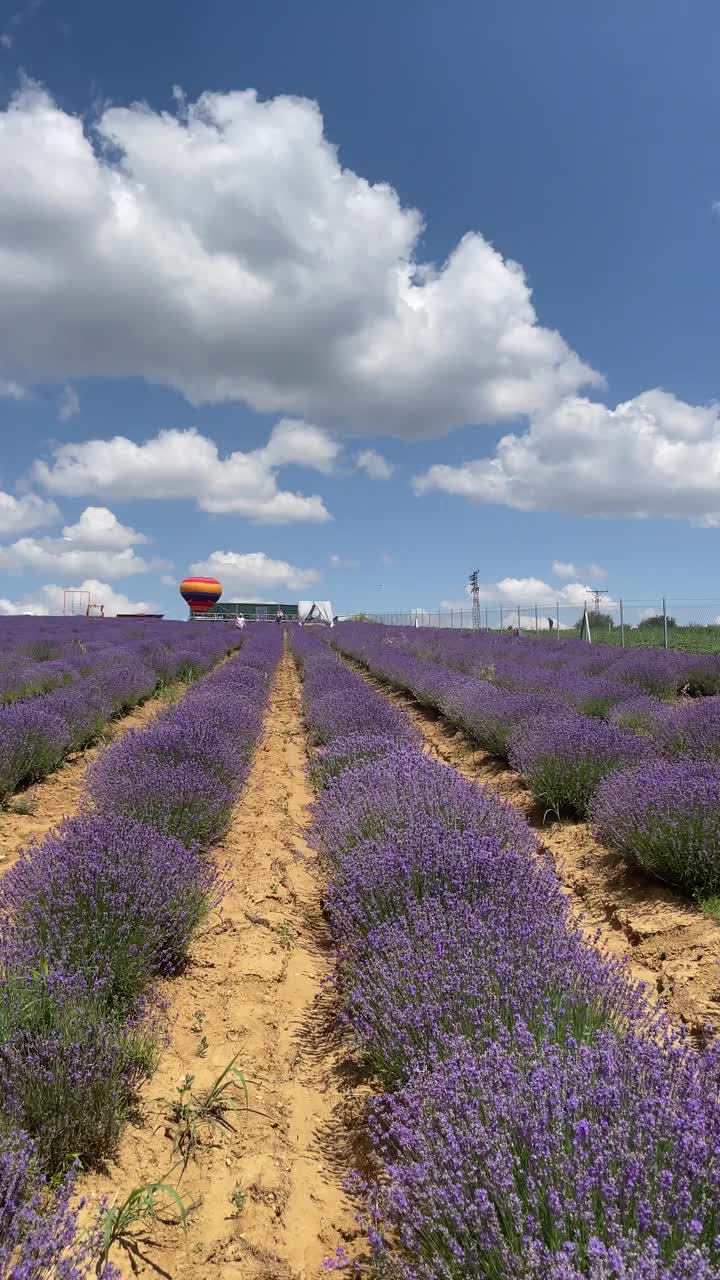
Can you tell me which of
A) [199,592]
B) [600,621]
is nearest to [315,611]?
[199,592]

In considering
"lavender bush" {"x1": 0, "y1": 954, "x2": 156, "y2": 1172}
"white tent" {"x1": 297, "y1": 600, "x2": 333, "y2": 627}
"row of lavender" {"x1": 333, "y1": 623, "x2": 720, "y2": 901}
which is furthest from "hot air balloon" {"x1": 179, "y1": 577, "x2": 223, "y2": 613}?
"lavender bush" {"x1": 0, "y1": 954, "x2": 156, "y2": 1172}

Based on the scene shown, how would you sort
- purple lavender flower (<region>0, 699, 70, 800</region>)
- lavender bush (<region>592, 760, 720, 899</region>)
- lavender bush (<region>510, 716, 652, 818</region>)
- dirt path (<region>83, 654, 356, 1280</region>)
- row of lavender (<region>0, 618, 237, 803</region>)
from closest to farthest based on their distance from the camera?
dirt path (<region>83, 654, 356, 1280</region>)
lavender bush (<region>592, 760, 720, 899</region>)
lavender bush (<region>510, 716, 652, 818</region>)
purple lavender flower (<region>0, 699, 70, 800</region>)
row of lavender (<region>0, 618, 237, 803</region>)

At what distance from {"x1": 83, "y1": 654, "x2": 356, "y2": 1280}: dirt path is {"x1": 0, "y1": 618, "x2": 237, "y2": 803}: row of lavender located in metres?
Result: 2.64

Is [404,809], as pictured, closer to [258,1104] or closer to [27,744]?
[258,1104]

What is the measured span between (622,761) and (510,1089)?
377cm

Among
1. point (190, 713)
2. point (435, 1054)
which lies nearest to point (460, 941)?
point (435, 1054)

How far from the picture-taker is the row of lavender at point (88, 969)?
59.9 inches

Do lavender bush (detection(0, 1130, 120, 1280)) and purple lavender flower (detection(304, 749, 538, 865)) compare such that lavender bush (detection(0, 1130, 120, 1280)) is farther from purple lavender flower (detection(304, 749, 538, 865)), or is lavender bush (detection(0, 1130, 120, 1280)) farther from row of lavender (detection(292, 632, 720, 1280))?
purple lavender flower (detection(304, 749, 538, 865))

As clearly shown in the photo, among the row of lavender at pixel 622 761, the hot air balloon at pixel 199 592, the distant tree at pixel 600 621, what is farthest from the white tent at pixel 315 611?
the row of lavender at pixel 622 761

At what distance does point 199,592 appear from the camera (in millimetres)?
56656

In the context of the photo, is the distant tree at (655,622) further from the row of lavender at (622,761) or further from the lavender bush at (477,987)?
the lavender bush at (477,987)

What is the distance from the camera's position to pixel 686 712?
229 inches

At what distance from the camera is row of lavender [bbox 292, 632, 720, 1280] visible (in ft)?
3.75

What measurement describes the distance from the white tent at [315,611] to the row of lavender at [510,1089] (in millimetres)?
59068
